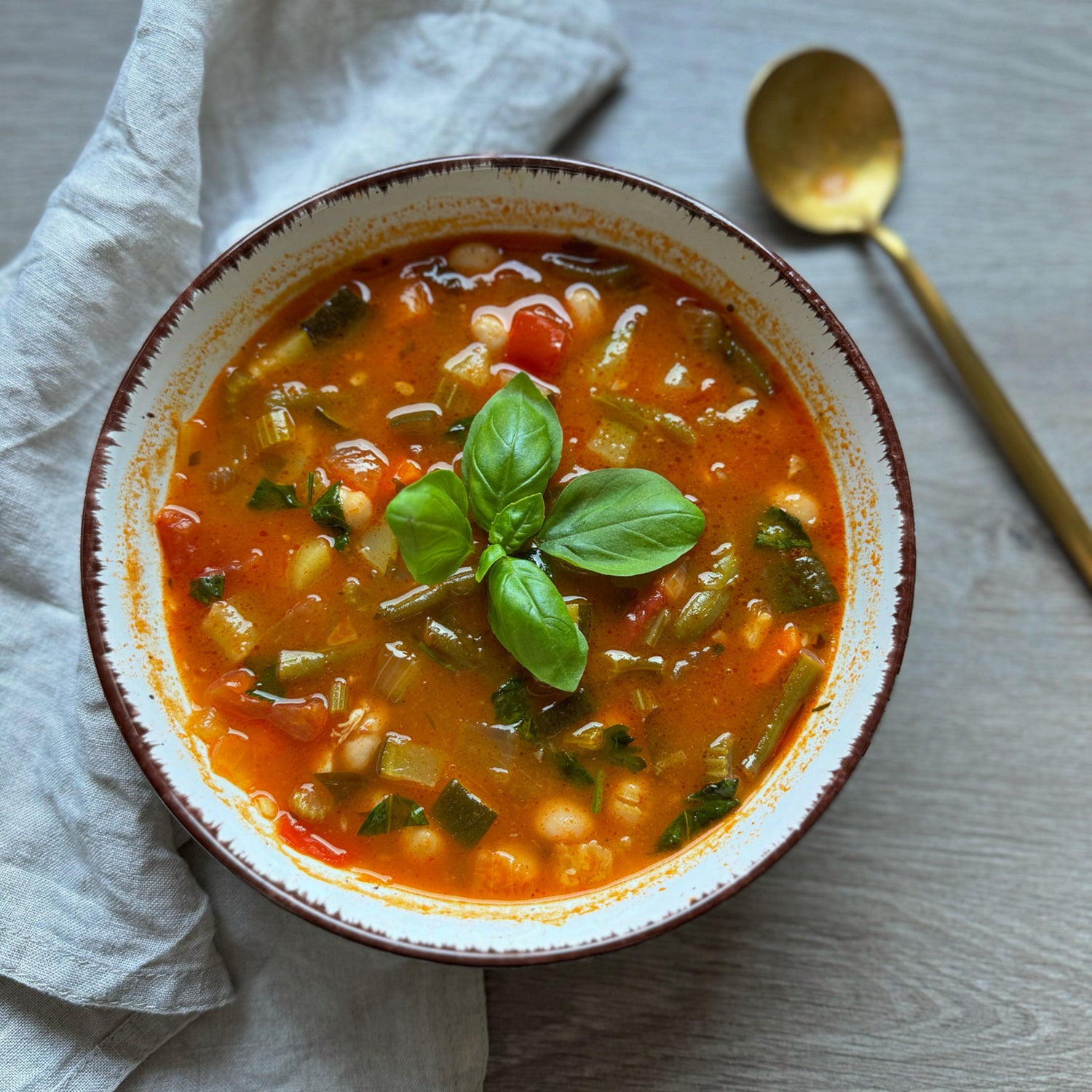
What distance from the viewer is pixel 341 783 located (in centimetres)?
290

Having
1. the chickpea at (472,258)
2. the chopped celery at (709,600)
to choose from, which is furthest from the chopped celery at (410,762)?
the chickpea at (472,258)

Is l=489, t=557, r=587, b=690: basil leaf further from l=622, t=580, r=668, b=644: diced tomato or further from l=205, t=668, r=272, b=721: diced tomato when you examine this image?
l=205, t=668, r=272, b=721: diced tomato

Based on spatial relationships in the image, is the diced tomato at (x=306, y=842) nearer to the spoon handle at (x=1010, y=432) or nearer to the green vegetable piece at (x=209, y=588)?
the green vegetable piece at (x=209, y=588)

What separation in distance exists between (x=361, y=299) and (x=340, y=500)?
69cm

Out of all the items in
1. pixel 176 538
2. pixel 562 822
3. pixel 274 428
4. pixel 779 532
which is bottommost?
pixel 562 822

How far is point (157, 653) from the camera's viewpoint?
2.95 meters

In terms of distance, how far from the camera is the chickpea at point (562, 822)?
2.90m

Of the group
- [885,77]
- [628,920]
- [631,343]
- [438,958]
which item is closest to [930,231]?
[885,77]

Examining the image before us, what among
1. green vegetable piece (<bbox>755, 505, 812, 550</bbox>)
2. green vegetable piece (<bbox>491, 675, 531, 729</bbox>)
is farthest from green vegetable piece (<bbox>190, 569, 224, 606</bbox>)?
green vegetable piece (<bbox>755, 505, 812, 550</bbox>)

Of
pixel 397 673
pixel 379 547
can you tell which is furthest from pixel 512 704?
pixel 379 547

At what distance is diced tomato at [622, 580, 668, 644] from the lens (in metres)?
2.93

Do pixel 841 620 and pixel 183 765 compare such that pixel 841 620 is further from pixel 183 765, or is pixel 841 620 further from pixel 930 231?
pixel 183 765

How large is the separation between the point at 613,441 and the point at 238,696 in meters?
1.39

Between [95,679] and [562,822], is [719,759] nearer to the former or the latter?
[562,822]
